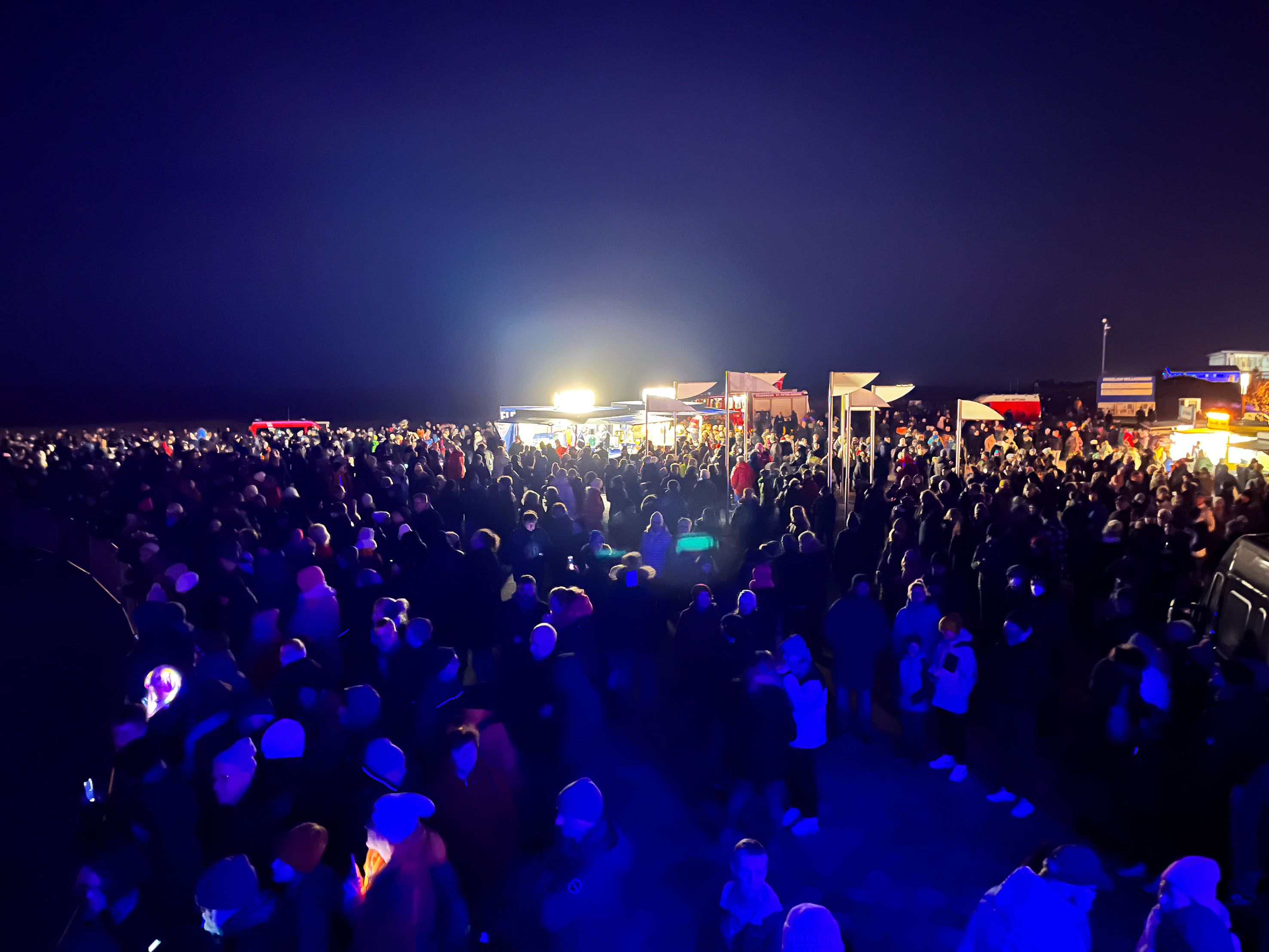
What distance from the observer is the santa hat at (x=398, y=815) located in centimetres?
288

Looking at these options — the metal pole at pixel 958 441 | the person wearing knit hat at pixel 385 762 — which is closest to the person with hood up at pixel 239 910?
the person wearing knit hat at pixel 385 762

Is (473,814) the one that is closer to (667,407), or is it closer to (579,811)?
(579,811)

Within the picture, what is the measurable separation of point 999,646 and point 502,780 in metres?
3.50

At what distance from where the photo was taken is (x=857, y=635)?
18.7 feet

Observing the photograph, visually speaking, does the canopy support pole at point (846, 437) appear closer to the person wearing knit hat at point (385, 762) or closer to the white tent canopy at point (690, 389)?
the white tent canopy at point (690, 389)

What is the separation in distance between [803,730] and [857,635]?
4.26 feet

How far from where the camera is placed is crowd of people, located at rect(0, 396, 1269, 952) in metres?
2.88

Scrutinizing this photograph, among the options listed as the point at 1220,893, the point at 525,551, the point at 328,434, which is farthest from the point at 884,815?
the point at 328,434

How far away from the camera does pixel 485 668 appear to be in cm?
728

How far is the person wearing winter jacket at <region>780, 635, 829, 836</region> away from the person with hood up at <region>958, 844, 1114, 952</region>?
1.89m

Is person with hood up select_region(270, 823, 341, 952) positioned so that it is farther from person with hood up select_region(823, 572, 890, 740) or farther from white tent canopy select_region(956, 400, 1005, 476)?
white tent canopy select_region(956, 400, 1005, 476)

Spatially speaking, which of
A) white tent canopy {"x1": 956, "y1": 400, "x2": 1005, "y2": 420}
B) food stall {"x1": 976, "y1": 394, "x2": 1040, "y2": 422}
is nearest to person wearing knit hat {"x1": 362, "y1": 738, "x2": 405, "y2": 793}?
white tent canopy {"x1": 956, "y1": 400, "x2": 1005, "y2": 420}

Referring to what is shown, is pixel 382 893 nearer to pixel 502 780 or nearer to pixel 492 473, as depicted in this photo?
pixel 502 780

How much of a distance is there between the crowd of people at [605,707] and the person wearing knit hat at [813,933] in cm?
1
